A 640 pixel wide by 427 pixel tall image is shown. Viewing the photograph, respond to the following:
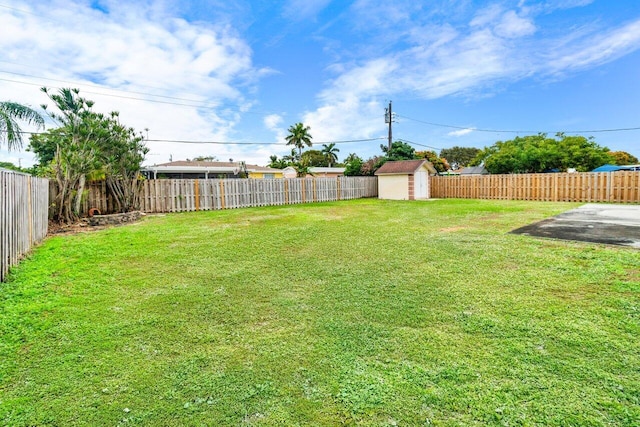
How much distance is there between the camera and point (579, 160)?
25.0m

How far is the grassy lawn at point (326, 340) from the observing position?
1995 millimetres

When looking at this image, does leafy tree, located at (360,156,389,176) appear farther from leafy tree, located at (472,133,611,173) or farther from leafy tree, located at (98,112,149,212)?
leafy tree, located at (98,112,149,212)

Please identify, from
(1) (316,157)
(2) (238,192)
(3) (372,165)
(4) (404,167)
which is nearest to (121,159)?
(2) (238,192)

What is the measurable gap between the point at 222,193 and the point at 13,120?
832 centimetres

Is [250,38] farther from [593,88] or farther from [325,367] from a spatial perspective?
[593,88]

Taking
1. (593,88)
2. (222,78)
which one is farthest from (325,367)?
(593,88)

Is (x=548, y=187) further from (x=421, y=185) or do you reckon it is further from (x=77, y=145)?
(x=77, y=145)

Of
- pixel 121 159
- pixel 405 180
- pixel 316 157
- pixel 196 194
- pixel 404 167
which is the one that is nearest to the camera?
pixel 121 159

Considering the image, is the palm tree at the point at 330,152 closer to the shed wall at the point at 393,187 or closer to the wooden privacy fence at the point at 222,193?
the wooden privacy fence at the point at 222,193

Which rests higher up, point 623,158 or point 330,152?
point 330,152

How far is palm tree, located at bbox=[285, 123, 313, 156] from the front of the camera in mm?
41875

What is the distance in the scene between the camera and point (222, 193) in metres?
16.1

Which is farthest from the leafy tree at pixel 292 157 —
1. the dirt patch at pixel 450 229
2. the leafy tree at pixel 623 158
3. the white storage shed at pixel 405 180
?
the leafy tree at pixel 623 158

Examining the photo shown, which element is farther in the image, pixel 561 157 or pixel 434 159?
pixel 434 159
